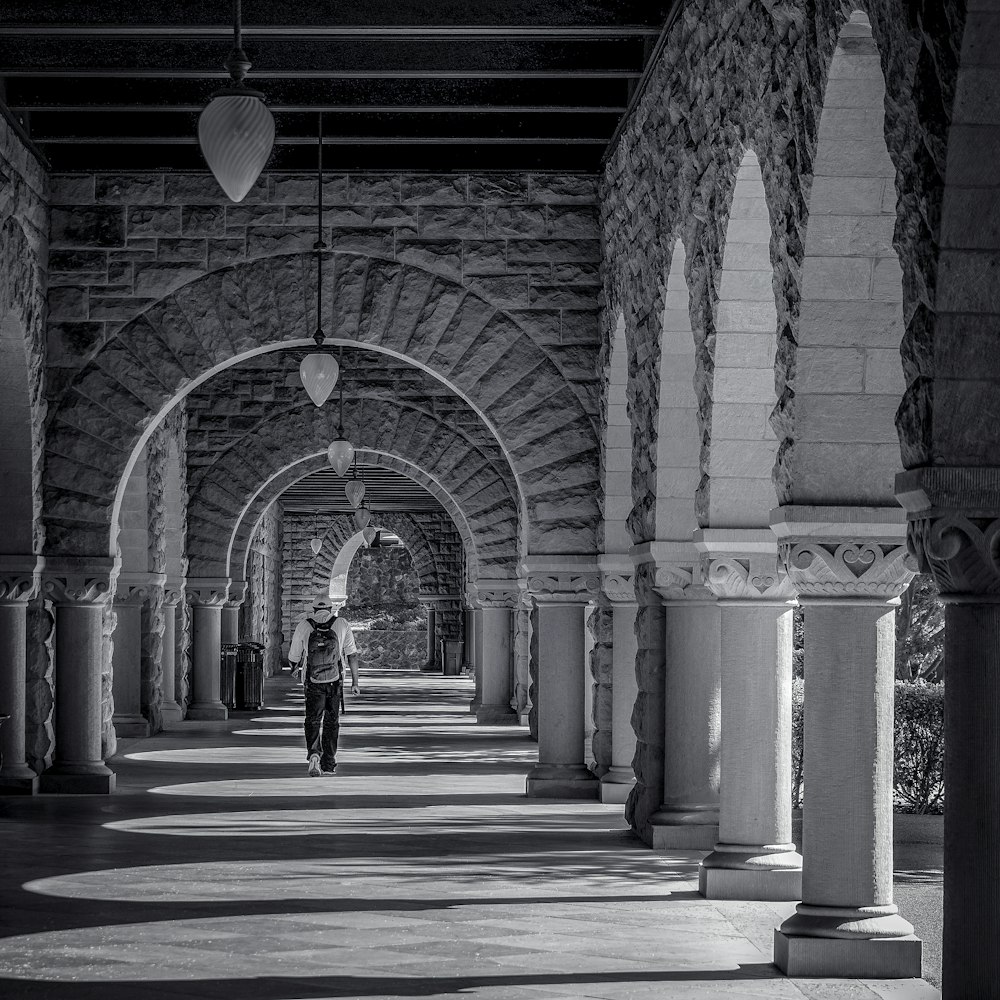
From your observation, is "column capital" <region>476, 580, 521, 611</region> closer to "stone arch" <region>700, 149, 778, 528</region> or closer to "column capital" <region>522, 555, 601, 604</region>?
"column capital" <region>522, 555, 601, 604</region>

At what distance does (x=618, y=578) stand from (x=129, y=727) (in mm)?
7073

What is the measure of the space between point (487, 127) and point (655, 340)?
2.50 m

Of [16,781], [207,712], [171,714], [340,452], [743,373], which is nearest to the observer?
[743,373]

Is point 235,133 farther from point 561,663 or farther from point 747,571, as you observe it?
point 561,663

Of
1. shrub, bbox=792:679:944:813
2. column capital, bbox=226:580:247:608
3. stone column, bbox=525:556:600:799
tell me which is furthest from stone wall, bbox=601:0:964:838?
column capital, bbox=226:580:247:608

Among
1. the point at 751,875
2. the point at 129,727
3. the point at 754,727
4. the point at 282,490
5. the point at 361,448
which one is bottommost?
the point at 129,727

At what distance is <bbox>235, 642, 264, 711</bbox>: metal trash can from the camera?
20.5 metres

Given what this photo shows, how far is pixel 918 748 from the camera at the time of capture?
10812 millimetres

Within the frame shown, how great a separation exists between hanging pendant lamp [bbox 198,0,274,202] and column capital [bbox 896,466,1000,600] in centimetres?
256

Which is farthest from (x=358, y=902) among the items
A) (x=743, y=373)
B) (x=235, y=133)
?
(x=235, y=133)

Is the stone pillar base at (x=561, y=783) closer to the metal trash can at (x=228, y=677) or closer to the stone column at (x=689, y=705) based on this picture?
the stone column at (x=689, y=705)

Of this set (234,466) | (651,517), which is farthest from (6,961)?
(234,466)

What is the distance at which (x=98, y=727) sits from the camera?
1131 centimetres

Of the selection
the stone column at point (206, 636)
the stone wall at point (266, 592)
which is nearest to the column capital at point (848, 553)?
the stone column at point (206, 636)
